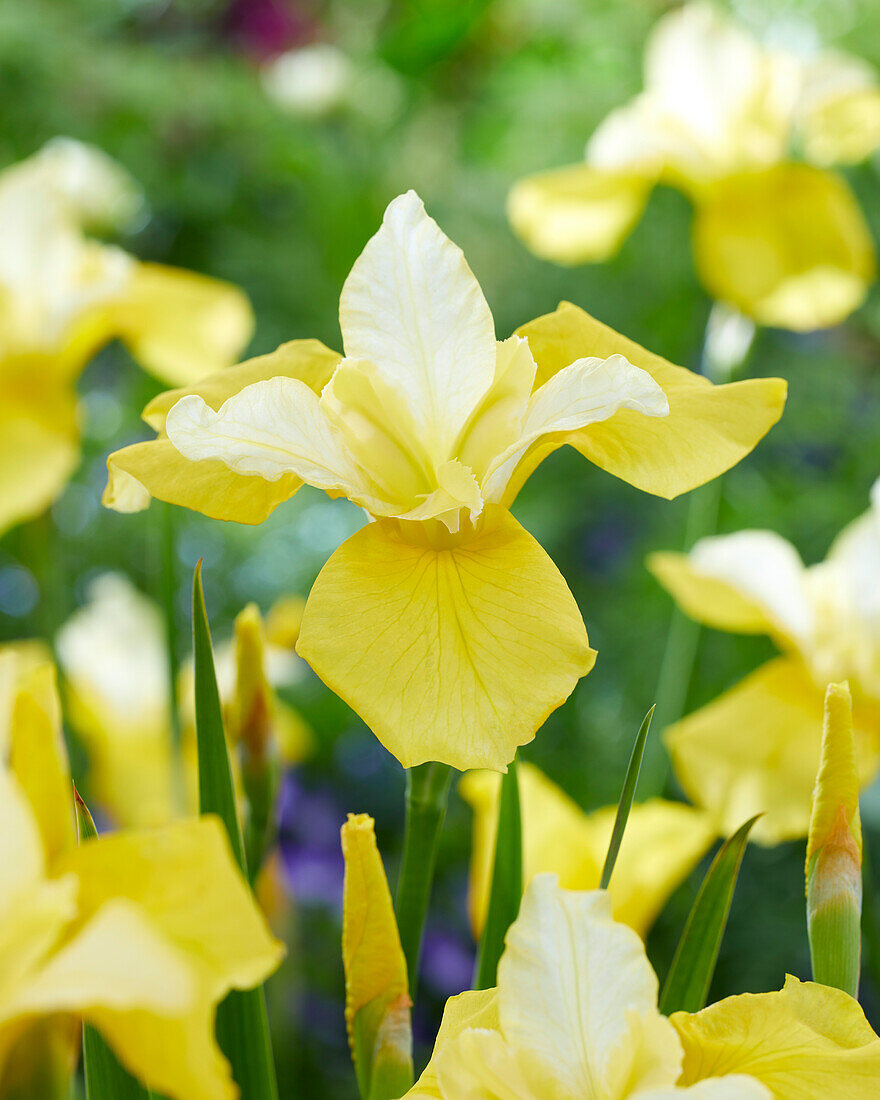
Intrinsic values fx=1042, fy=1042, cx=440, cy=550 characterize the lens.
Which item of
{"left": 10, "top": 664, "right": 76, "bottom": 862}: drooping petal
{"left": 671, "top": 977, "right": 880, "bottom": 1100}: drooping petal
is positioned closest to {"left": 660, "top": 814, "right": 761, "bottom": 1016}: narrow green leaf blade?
{"left": 671, "top": 977, "right": 880, "bottom": 1100}: drooping petal

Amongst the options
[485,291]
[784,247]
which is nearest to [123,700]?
[784,247]

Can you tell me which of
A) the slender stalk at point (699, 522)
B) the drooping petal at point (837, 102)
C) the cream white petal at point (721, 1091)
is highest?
the drooping petal at point (837, 102)

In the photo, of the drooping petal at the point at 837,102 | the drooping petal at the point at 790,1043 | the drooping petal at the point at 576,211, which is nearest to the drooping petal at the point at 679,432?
the drooping petal at the point at 790,1043

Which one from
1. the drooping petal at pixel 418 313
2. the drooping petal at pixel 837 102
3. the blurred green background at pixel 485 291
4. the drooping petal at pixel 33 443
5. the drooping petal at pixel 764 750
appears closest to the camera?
the drooping petal at pixel 418 313

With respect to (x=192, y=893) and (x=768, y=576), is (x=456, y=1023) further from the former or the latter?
(x=768, y=576)

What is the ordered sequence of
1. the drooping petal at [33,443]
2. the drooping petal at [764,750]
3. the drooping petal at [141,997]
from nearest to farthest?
the drooping petal at [141,997] → the drooping petal at [764,750] → the drooping petal at [33,443]

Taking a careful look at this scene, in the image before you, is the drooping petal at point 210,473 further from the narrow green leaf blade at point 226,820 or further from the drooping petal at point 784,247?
the drooping petal at point 784,247

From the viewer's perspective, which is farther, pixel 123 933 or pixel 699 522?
pixel 699 522
